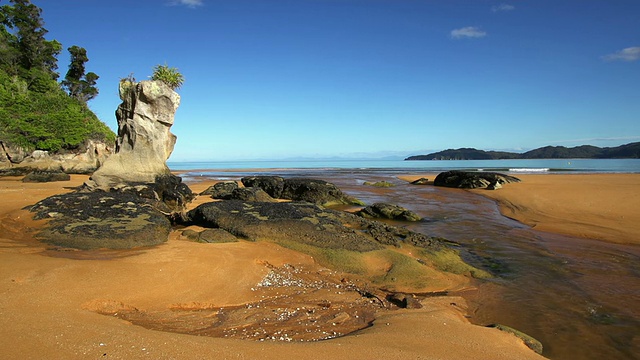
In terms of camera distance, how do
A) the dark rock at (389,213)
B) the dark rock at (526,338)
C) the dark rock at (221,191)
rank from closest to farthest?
1. the dark rock at (526,338)
2. the dark rock at (389,213)
3. the dark rock at (221,191)

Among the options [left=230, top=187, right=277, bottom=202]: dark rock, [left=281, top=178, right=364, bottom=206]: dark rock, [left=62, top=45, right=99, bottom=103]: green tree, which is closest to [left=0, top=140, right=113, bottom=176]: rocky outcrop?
[left=62, top=45, right=99, bottom=103]: green tree

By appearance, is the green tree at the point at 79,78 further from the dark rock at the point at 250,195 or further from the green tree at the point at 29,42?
the dark rock at the point at 250,195

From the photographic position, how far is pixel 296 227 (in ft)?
27.3

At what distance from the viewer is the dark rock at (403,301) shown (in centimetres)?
511

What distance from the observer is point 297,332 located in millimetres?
3939

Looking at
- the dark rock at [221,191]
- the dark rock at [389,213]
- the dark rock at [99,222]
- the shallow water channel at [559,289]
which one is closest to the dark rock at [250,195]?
the dark rock at [221,191]

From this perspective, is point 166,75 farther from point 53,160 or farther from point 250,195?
point 53,160

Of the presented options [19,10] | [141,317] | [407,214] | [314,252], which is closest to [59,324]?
[141,317]

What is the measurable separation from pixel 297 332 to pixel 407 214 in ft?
33.4

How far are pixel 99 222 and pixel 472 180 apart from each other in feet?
82.8

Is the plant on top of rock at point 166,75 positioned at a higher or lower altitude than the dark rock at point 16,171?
higher

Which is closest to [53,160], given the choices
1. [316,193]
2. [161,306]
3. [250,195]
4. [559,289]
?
[250,195]

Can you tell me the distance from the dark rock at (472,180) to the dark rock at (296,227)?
18.7 meters

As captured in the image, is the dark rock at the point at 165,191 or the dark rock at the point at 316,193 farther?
the dark rock at the point at 316,193
